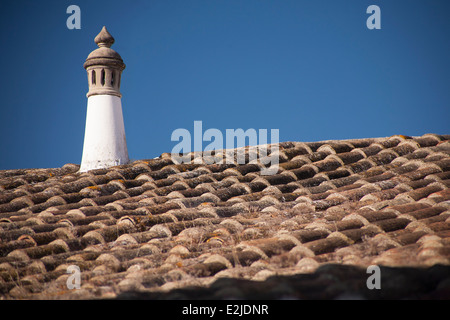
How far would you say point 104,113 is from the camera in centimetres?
879

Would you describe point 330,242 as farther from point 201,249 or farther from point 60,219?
point 60,219

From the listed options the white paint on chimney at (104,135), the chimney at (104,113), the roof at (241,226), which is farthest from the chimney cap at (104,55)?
the roof at (241,226)

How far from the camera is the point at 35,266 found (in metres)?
4.28

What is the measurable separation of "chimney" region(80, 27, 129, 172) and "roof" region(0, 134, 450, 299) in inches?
30.9

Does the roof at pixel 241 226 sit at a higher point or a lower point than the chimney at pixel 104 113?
lower

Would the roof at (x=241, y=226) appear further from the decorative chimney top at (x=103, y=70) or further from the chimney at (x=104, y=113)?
the decorative chimney top at (x=103, y=70)

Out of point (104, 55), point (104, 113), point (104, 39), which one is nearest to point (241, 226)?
point (104, 113)

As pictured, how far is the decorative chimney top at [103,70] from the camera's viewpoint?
887 cm

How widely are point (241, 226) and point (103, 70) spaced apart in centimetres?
538

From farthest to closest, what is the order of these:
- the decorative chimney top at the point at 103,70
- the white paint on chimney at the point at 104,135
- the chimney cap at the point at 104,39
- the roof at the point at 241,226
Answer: the chimney cap at the point at 104,39
the decorative chimney top at the point at 103,70
the white paint on chimney at the point at 104,135
the roof at the point at 241,226

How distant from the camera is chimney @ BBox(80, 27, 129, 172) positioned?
858 cm

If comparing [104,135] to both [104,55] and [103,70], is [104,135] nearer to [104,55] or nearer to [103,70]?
[103,70]

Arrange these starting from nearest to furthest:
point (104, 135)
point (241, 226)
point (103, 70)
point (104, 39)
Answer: point (241, 226), point (104, 135), point (103, 70), point (104, 39)

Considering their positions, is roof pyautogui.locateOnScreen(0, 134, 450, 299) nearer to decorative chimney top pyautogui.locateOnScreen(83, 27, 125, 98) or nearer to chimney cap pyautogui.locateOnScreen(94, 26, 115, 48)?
decorative chimney top pyautogui.locateOnScreen(83, 27, 125, 98)
